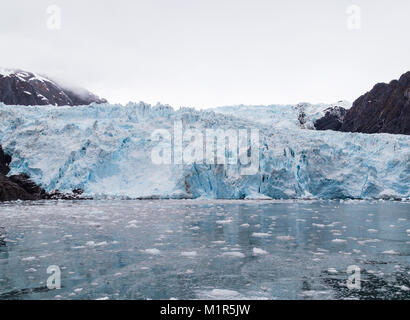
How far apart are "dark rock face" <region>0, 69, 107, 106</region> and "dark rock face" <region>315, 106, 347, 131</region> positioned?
36.4m

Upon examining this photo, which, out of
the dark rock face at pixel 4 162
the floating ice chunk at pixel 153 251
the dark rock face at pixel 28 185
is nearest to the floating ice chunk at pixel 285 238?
the floating ice chunk at pixel 153 251

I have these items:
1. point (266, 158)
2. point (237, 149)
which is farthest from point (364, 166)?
point (237, 149)

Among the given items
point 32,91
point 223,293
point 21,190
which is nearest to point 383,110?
point 21,190

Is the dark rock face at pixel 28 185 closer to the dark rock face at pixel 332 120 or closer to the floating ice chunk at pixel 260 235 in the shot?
the floating ice chunk at pixel 260 235

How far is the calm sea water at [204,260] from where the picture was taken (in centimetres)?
456

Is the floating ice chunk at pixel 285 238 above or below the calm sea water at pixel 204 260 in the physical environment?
below

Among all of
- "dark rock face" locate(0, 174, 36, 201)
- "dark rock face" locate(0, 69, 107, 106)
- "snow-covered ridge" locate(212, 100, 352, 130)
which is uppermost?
"dark rock face" locate(0, 69, 107, 106)

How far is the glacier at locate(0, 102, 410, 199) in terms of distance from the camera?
25219mm

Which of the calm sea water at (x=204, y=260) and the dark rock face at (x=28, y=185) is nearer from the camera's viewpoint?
the calm sea water at (x=204, y=260)

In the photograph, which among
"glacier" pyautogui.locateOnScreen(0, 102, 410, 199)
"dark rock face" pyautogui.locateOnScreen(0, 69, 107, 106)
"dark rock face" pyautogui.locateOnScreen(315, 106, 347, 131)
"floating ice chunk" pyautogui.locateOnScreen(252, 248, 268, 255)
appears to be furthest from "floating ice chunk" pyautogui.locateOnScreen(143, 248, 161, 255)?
"dark rock face" pyautogui.locateOnScreen(0, 69, 107, 106)

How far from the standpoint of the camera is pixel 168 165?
25.8 m

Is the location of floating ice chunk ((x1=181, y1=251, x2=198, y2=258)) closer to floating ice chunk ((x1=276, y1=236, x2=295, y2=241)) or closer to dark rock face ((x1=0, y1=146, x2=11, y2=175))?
floating ice chunk ((x1=276, y1=236, x2=295, y2=241))

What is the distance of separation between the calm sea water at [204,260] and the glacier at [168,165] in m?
14.5

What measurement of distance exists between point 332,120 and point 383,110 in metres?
7.46
